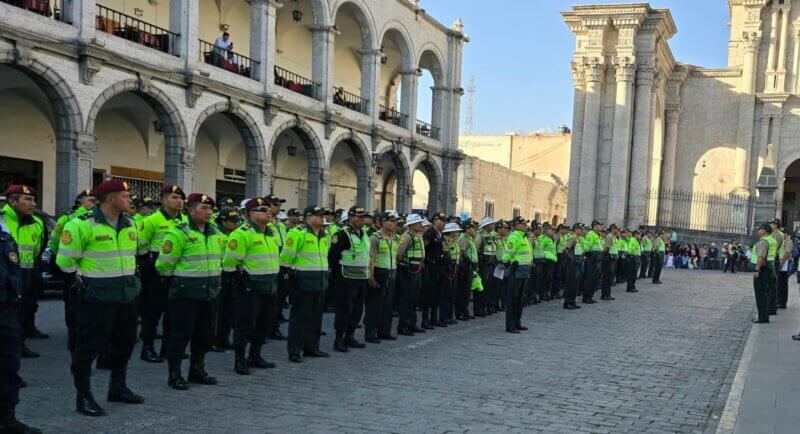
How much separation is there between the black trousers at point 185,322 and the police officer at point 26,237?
2.18m

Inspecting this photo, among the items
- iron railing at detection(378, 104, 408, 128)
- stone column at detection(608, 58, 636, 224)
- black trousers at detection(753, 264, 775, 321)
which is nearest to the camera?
black trousers at detection(753, 264, 775, 321)

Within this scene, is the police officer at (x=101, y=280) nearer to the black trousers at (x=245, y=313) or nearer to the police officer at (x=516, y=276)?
the black trousers at (x=245, y=313)

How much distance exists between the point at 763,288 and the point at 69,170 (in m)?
14.3

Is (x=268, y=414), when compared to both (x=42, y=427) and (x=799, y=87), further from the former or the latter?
(x=799, y=87)

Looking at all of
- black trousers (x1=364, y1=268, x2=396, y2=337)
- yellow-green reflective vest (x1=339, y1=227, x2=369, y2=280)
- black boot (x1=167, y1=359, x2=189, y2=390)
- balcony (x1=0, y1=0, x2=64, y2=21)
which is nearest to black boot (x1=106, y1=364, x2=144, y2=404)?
black boot (x1=167, y1=359, x2=189, y2=390)

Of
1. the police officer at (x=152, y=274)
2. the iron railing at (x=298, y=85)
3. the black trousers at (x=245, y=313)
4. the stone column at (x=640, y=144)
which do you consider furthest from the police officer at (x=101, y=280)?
the stone column at (x=640, y=144)

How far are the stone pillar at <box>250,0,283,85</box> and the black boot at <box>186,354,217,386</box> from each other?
50.7 ft

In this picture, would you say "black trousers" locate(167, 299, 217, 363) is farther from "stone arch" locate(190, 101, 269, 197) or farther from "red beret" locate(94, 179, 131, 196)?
"stone arch" locate(190, 101, 269, 197)

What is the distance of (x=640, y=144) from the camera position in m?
33.1

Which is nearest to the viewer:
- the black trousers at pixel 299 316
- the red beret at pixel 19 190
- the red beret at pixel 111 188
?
the red beret at pixel 111 188

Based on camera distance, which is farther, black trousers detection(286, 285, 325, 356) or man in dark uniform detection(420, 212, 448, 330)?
man in dark uniform detection(420, 212, 448, 330)

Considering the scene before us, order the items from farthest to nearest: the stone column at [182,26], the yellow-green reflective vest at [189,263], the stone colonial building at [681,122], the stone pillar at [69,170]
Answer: the stone colonial building at [681,122] → the stone column at [182,26] → the stone pillar at [69,170] → the yellow-green reflective vest at [189,263]

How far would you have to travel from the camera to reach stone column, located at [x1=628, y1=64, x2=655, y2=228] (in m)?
32.6

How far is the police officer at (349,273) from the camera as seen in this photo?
9.17 meters
